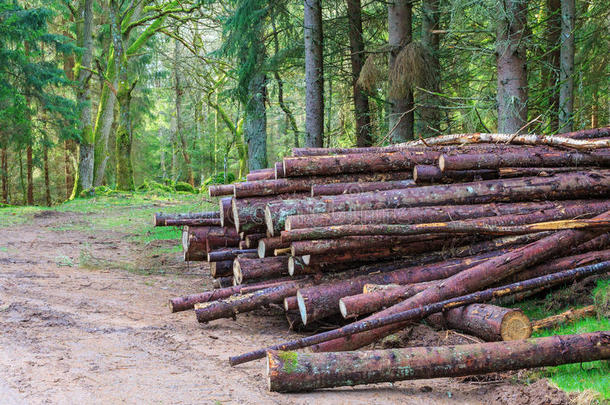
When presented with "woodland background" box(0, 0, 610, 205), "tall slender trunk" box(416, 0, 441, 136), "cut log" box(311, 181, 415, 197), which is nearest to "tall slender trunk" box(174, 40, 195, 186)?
"woodland background" box(0, 0, 610, 205)

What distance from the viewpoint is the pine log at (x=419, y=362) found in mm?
3604

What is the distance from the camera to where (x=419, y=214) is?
222 inches

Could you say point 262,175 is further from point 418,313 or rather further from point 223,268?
point 418,313

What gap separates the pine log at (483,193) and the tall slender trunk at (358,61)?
7.13 m

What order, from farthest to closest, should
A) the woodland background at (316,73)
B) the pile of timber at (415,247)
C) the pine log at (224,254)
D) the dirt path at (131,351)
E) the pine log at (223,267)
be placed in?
the woodland background at (316,73)
the pine log at (223,267)
the pine log at (224,254)
the pile of timber at (415,247)
the dirt path at (131,351)

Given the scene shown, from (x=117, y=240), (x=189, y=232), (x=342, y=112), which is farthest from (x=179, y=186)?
(x=189, y=232)

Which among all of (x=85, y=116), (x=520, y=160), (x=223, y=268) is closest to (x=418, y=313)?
(x=520, y=160)

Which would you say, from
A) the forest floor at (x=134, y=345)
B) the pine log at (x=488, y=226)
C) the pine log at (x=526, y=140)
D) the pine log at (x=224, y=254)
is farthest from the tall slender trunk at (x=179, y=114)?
the pine log at (x=488, y=226)

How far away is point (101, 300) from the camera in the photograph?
20.7ft

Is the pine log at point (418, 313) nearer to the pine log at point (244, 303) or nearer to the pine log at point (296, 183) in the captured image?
the pine log at point (244, 303)

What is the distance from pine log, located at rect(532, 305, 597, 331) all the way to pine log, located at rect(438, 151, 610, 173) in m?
2.14

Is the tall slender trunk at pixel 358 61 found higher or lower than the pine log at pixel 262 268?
higher

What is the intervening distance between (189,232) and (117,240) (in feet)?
16.3

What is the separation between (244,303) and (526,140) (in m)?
4.36
